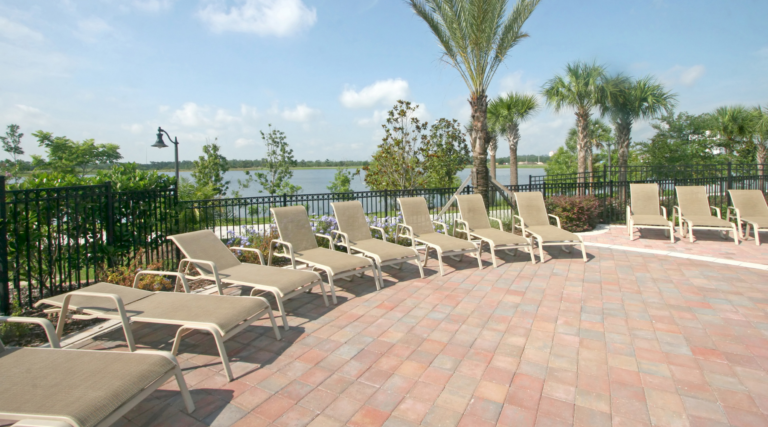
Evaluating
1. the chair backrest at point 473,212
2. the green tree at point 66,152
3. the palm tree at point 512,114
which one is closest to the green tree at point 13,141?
the green tree at point 66,152

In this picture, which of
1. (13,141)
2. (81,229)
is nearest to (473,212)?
(81,229)

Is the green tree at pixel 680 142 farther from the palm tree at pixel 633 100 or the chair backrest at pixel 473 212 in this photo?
the chair backrest at pixel 473 212

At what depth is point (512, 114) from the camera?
26.3 meters

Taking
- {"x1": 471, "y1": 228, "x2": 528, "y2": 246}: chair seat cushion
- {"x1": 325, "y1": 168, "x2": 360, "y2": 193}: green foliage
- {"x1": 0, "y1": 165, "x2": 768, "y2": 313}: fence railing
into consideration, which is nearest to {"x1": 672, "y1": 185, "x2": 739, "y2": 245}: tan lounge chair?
{"x1": 471, "y1": 228, "x2": 528, "y2": 246}: chair seat cushion

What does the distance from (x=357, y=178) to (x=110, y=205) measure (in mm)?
14277

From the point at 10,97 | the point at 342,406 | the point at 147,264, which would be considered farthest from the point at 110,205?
the point at 10,97

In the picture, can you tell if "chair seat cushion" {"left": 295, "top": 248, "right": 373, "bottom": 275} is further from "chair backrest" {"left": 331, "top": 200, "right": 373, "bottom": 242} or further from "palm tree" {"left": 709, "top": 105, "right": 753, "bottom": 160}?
"palm tree" {"left": 709, "top": 105, "right": 753, "bottom": 160}

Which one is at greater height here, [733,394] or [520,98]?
[520,98]

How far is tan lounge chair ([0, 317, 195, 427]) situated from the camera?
69.3 inches

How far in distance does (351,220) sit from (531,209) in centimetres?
383

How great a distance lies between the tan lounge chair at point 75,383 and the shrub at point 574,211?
929 centimetres

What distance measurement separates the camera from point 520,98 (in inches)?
995

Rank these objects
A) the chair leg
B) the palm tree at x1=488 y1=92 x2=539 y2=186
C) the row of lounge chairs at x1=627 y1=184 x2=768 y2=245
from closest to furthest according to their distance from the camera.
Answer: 1. the chair leg
2. the row of lounge chairs at x1=627 y1=184 x2=768 y2=245
3. the palm tree at x1=488 y1=92 x2=539 y2=186

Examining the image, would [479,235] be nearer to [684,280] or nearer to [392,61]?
[684,280]
